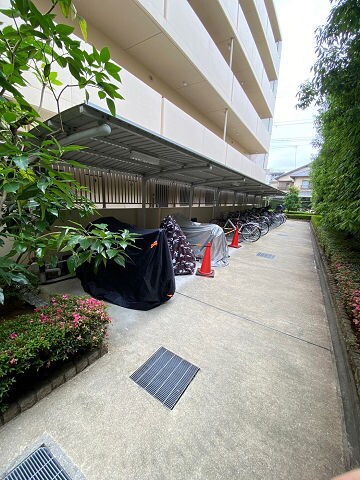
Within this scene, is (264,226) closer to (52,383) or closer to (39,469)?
(52,383)

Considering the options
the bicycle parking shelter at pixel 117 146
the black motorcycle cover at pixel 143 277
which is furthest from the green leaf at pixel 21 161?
the black motorcycle cover at pixel 143 277

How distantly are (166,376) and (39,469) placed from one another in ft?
3.45

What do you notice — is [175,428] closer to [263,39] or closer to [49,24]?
[49,24]

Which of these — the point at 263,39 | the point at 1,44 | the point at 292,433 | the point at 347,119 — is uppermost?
the point at 263,39

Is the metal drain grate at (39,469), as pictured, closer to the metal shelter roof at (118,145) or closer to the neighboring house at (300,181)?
the metal shelter roof at (118,145)

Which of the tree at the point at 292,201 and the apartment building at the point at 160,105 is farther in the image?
the tree at the point at 292,201

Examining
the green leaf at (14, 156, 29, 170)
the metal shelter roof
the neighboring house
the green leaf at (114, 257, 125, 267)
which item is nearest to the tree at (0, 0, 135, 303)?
the green leaf at (14, 156, 29, 170)

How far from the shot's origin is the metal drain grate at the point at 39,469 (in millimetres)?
1237

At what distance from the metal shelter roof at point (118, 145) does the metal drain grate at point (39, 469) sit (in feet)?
8.98

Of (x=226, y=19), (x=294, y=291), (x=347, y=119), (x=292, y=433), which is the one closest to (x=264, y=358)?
(x=292, y=433)

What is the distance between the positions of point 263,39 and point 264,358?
54.9ft

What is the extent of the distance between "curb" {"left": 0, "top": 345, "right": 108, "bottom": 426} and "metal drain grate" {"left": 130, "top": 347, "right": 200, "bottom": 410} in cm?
48

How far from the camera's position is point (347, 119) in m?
3.00

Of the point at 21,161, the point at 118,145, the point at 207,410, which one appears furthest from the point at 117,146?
the point at 207,410
